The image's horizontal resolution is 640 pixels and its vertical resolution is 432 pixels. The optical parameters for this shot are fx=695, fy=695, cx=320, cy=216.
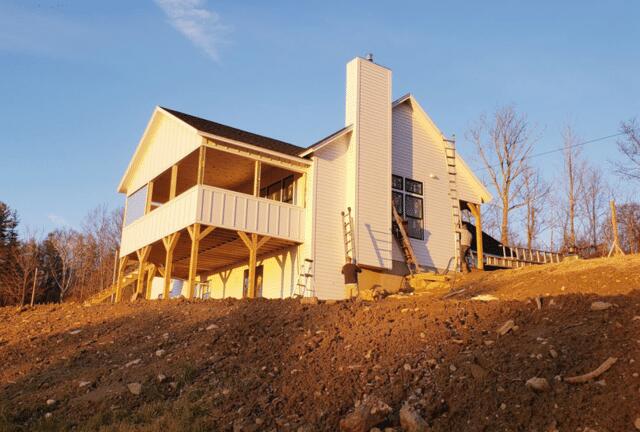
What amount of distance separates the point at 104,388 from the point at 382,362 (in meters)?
4.40

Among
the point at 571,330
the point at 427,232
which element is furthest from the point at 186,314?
the point at 427,232

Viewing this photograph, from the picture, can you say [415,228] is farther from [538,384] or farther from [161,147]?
[538,384]

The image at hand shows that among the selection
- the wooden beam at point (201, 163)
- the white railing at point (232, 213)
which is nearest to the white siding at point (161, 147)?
the wooden beam at point (201, 163)

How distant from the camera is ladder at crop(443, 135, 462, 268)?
2481cm

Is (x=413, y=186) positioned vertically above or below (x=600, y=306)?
above

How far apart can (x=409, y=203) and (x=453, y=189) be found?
2331 mm

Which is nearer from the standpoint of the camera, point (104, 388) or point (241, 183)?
point (104, 388)

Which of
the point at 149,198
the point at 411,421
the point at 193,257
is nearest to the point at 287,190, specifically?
the point at 193,257

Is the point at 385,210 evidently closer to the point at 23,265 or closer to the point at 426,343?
the point at 426,343

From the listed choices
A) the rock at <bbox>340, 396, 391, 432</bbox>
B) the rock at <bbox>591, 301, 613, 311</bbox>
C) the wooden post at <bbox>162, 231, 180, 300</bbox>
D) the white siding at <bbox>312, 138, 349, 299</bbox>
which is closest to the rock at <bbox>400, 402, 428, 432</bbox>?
the rock at <bbox>340, 396, 391, 432</bbox>

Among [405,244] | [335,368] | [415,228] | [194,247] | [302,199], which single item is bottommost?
[335,368]

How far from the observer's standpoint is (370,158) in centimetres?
2272

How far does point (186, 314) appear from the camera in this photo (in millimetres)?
14430

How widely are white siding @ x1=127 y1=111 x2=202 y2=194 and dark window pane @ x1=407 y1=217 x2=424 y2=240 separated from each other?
7.72 m
